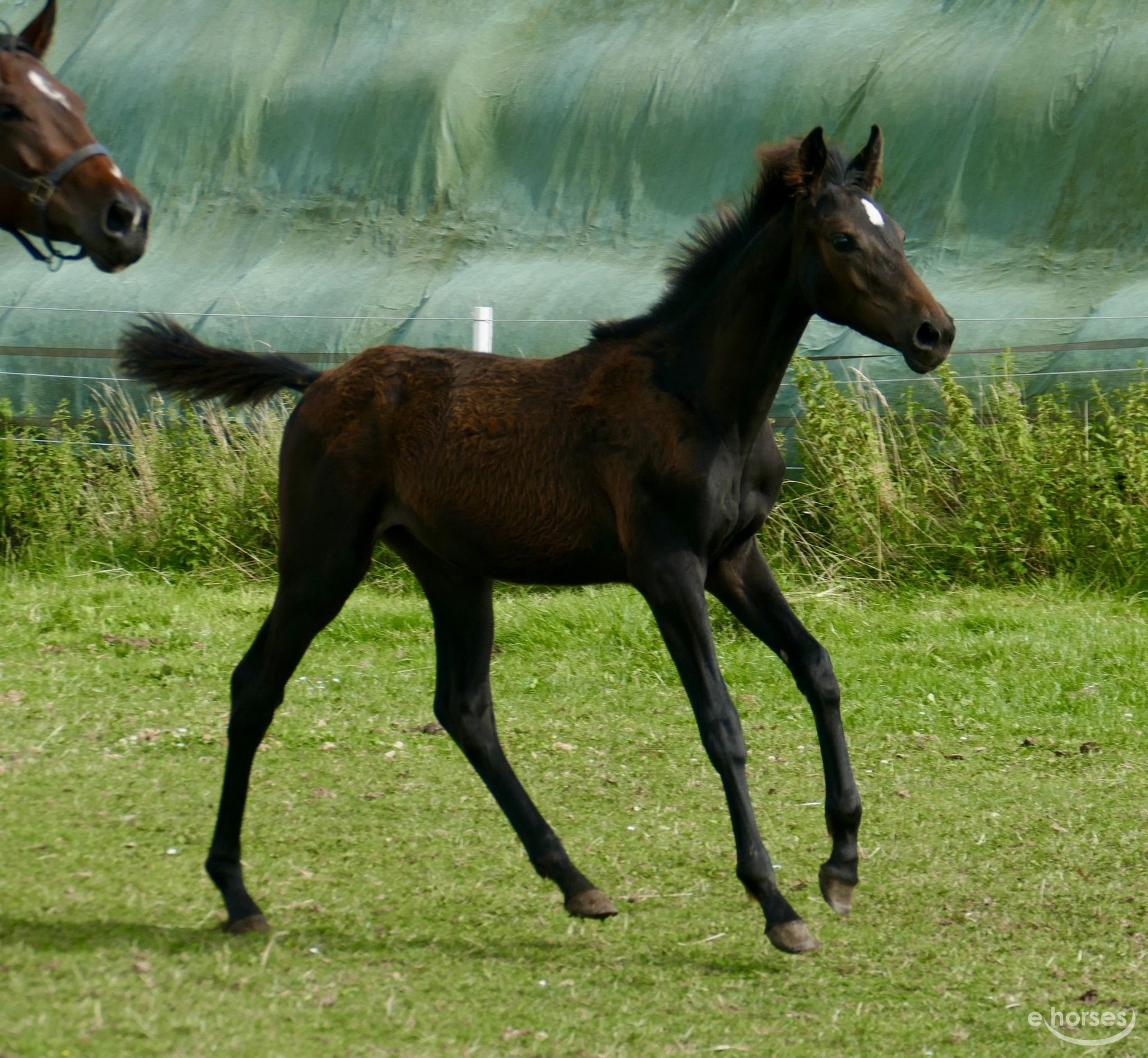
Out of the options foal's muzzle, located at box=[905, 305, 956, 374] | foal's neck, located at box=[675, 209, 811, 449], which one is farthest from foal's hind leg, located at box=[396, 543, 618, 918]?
foal's muzzle, located at box=[905, 305, 956, 374]

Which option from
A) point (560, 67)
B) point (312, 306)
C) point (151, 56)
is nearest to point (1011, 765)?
point (312, 306)

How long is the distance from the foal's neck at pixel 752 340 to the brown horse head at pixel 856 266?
76 millimetres

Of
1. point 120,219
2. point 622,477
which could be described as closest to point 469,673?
point 622,477

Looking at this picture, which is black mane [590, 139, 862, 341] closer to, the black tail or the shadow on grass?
the black tail

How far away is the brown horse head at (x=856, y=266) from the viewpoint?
439 centimetres

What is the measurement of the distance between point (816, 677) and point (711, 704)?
481 mm

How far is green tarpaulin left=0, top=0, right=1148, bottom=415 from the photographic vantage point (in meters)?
12.9

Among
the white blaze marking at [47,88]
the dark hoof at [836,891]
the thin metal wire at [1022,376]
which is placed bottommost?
the thin metal wire at [1022,376]

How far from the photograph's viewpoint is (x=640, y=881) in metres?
5.22

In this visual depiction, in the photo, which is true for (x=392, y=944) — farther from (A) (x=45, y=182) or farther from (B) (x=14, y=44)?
(B) (x=14, y=44)

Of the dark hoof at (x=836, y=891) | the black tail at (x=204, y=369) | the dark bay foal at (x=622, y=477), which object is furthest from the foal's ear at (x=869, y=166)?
the dark hoof at (x=836, y=891)

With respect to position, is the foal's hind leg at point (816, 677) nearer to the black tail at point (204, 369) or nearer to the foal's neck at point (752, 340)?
the foal's neck at point (752, 340)

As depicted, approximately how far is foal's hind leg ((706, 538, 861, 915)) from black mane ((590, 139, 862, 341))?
0.86 metres

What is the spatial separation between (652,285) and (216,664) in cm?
735
